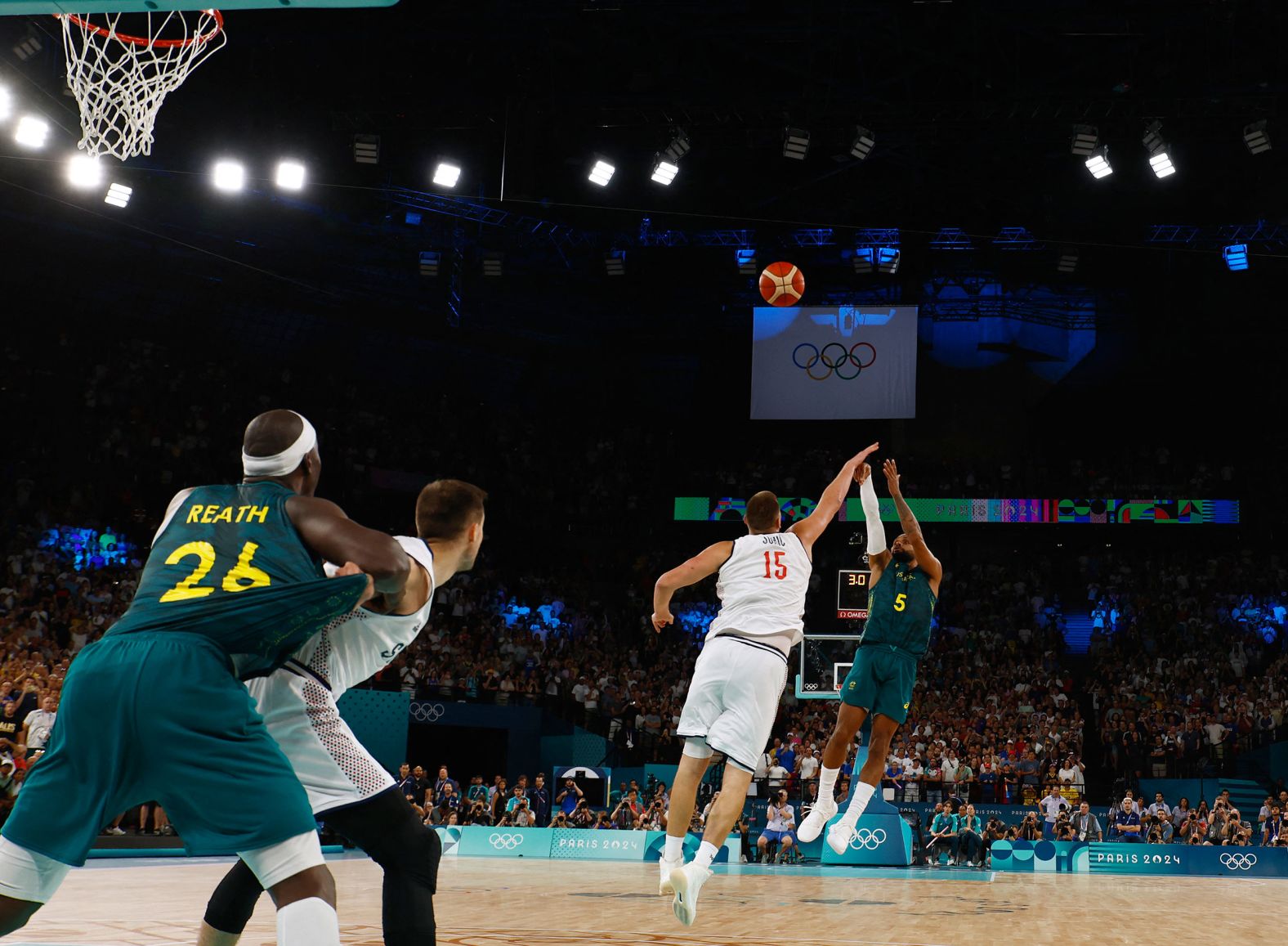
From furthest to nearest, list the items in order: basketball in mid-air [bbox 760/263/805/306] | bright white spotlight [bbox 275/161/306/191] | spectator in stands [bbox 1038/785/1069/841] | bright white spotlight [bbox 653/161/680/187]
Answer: bright white spotlight [bbox 653/161/680/187], spectator in stands [bbox 1038/785/1069/841], bright white spotlight [bbox 275/161/306/191], basketball in mid-air [bbox 760/263/805/306]

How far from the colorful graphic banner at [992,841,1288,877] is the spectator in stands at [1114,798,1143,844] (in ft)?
A: 3.13

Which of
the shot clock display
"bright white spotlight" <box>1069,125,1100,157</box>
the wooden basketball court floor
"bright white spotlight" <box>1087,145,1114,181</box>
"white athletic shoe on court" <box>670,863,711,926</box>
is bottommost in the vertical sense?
the wooden basketball court floor

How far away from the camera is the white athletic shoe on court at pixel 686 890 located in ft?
20.5

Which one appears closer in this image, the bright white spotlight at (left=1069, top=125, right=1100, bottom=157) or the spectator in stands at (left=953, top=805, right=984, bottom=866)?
the spectator in stands at (left=953, top=805, right=984, bottom=866)

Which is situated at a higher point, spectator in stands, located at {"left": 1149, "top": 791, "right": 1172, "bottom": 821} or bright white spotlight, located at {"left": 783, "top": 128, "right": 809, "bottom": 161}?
bright white spotlight, located at {"left": 783, "top": 128, "right": 809, "bottom": 161}

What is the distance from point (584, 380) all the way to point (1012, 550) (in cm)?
1388

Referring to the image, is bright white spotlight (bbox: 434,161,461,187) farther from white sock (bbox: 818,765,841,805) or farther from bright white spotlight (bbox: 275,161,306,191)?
white sock (bbox: 818,765,841,805)

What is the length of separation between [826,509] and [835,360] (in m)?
23.0

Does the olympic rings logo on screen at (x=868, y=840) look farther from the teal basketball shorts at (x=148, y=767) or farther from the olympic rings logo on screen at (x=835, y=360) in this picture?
the teal basketball shorts at (x=148, y=767)

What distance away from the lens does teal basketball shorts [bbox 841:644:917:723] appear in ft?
29.2

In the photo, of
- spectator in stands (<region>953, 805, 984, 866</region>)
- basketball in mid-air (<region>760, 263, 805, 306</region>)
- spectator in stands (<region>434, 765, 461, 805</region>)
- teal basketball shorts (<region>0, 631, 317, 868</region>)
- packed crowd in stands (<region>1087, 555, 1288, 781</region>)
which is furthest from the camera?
packed crowd in stands (<region>1087, 555, 1288, 781</region>)

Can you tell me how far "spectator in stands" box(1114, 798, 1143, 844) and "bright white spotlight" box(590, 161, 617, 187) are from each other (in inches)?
592

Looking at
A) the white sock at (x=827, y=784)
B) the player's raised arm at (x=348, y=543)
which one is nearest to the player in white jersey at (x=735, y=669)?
the white sock at (x=827, y=784)

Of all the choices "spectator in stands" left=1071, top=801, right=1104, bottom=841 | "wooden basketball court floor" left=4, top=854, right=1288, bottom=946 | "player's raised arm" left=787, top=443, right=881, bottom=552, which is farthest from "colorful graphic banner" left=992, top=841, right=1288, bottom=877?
"player's raised arm" left=787, top=443, right=881, bottom=552
